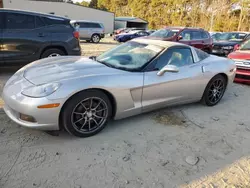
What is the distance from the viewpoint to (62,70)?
3.25 m

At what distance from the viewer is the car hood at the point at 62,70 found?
3.02 meters

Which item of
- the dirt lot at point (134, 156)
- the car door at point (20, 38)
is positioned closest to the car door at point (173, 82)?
the dirt lot at point (134, 156)

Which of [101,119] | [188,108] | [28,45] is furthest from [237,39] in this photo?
[101,119]

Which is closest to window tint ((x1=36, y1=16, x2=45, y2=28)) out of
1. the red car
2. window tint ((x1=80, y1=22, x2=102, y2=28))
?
the red car

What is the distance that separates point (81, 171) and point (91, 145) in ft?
1.70

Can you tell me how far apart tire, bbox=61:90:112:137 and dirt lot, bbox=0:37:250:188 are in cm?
14

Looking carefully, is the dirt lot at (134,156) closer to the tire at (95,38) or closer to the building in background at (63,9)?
the tire at (95,38)

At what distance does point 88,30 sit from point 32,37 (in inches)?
513

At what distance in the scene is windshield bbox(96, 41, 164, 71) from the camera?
359cm

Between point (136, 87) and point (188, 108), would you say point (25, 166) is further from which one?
point (188, 108)

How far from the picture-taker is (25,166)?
2.49 metres

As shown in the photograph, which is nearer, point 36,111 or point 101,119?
point 36,111

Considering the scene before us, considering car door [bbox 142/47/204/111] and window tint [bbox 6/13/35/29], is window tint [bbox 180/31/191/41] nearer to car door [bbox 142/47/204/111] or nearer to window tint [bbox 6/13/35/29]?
car door [bbox 142/47/204/111]

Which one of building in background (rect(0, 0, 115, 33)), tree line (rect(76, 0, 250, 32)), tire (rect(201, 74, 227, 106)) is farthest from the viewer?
tree line (rect(76, 0, 250, 32))
